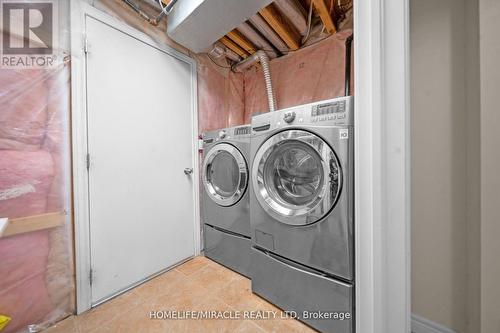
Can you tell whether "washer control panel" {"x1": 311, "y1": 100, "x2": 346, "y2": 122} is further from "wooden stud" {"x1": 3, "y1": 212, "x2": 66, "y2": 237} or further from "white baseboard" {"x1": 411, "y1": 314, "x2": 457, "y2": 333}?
"wooden stud" {"x1": 3, "y1": 212, "x2": 66, "y2": 237}

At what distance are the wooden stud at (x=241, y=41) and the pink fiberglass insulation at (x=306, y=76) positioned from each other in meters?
0.26

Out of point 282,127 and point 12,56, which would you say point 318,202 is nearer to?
point 282,127

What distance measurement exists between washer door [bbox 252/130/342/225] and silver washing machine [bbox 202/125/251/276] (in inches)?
9.7

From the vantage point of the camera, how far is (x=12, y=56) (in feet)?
3.06

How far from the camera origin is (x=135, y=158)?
1.35 m

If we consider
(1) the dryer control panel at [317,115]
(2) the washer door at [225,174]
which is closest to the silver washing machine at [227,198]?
(2) the washer door at [225,174]

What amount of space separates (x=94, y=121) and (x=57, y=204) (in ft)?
1.73

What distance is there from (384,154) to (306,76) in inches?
58.2

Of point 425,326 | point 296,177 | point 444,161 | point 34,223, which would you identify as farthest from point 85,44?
point 425,326

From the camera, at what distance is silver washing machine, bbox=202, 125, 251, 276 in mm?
1414

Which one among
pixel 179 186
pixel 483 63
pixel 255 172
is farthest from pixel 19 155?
pixel 483 63

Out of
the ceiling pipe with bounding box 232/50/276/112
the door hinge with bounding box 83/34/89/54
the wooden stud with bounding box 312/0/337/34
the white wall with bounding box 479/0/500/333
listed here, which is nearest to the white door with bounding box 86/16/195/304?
the door hinge with bounding box 83/34/89/54

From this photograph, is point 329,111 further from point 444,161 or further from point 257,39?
point 257,39

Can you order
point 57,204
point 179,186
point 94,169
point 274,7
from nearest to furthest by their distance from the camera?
1. point 57,204
2. point 94,169
3. point 274,7
4. point 179,186
